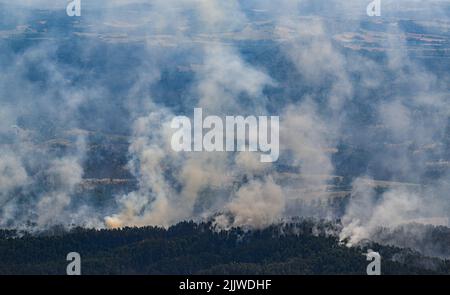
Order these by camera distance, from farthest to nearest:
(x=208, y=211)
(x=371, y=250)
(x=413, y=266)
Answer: (x=208, y=211), (x=371, y=250), (x=413, y=266)
